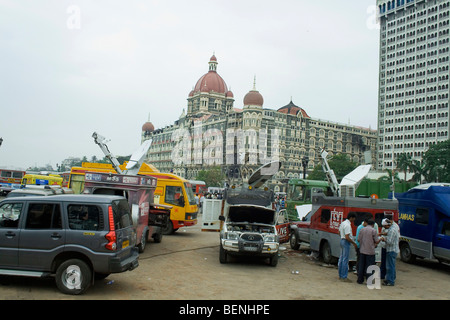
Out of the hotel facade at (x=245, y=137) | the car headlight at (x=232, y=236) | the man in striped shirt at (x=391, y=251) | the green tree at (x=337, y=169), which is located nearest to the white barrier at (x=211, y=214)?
the car headlight at (x=232, y=236)

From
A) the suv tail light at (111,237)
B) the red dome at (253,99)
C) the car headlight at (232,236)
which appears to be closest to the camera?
the suv tail light at (111,237)

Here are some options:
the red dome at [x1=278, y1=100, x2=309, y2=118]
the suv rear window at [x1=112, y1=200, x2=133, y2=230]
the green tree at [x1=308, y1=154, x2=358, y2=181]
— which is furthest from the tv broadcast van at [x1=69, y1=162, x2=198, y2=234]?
the red dome at [x1=278, y1=100, x2=309, y2=118]

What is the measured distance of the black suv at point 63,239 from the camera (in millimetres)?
7781

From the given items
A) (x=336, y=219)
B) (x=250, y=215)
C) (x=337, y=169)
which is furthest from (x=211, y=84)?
(x=336, y=219)

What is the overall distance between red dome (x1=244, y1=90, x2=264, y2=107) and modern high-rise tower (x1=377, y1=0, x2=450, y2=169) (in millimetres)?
35661

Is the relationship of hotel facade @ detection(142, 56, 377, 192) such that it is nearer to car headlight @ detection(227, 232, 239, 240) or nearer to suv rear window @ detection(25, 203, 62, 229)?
car headlight @ detection(227, 232, 239, 240)

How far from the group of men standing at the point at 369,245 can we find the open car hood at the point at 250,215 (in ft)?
11.0

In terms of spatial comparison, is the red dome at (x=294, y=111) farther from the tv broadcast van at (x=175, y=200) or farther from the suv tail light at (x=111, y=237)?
the suv tail light at (x=111, y=237)

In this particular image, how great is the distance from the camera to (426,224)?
43.5 ft

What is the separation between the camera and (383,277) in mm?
10844

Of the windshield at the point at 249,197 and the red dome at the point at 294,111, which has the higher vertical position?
the red dome at the point at 294,111

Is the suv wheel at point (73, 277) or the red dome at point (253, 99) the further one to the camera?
the red dome at point (253, 99)

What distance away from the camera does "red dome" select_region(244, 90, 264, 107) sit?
3809 inches
